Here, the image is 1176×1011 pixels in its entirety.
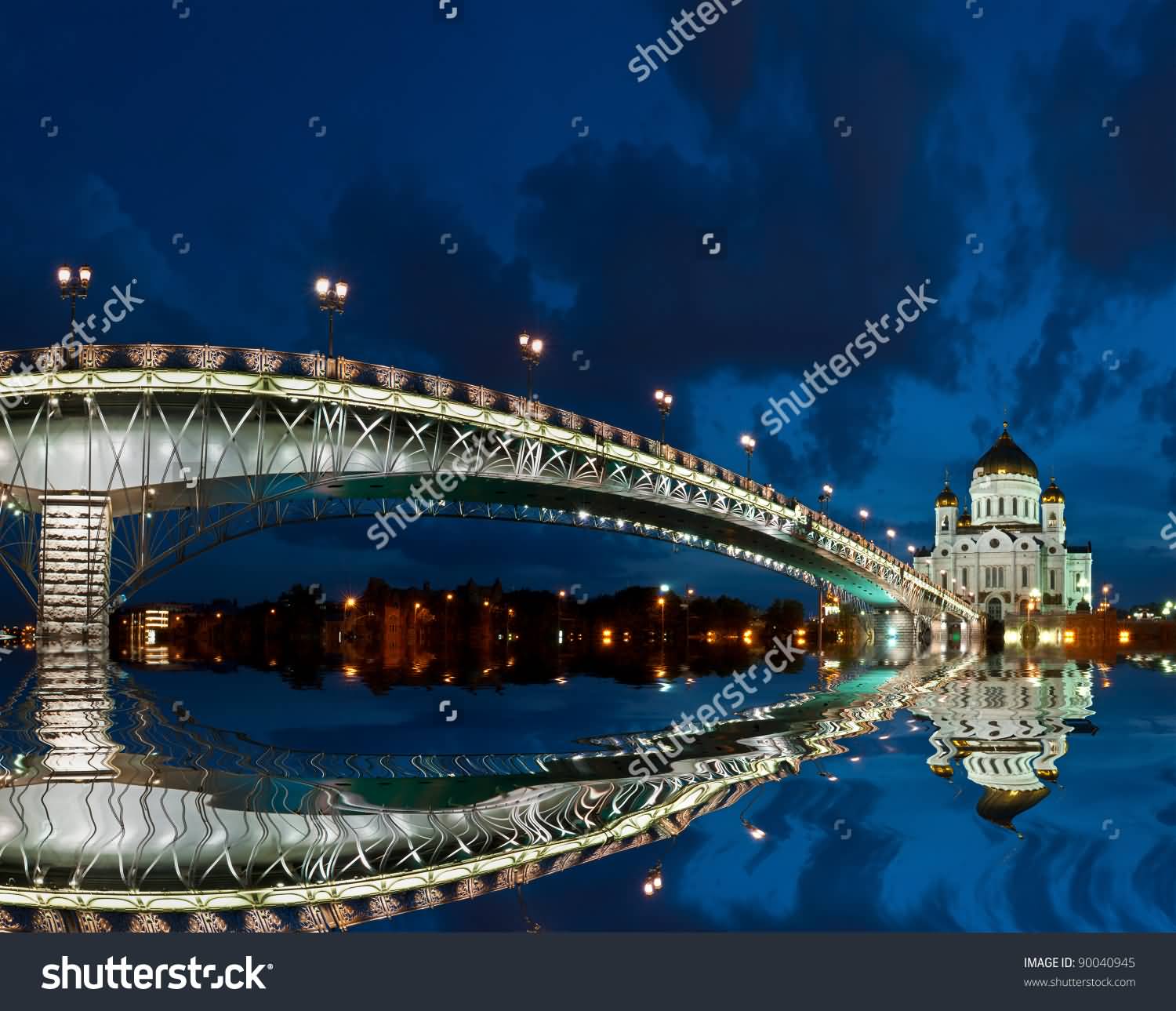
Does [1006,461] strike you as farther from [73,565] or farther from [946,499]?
[73,565]

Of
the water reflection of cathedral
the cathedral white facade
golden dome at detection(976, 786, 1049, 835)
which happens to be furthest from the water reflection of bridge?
the cathedral white facade

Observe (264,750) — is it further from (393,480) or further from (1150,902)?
(393,480)

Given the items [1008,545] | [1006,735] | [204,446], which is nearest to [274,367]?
[204,446]

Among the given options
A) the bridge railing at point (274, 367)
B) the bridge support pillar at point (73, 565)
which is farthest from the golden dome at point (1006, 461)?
the bridge support pillar at point (73, 565)

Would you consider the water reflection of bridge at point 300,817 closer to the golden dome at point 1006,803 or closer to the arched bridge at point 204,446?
the golden dome at point 1006,803

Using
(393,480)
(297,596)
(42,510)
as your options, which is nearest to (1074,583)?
(297,596)

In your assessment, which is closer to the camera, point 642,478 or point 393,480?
point 393,480
